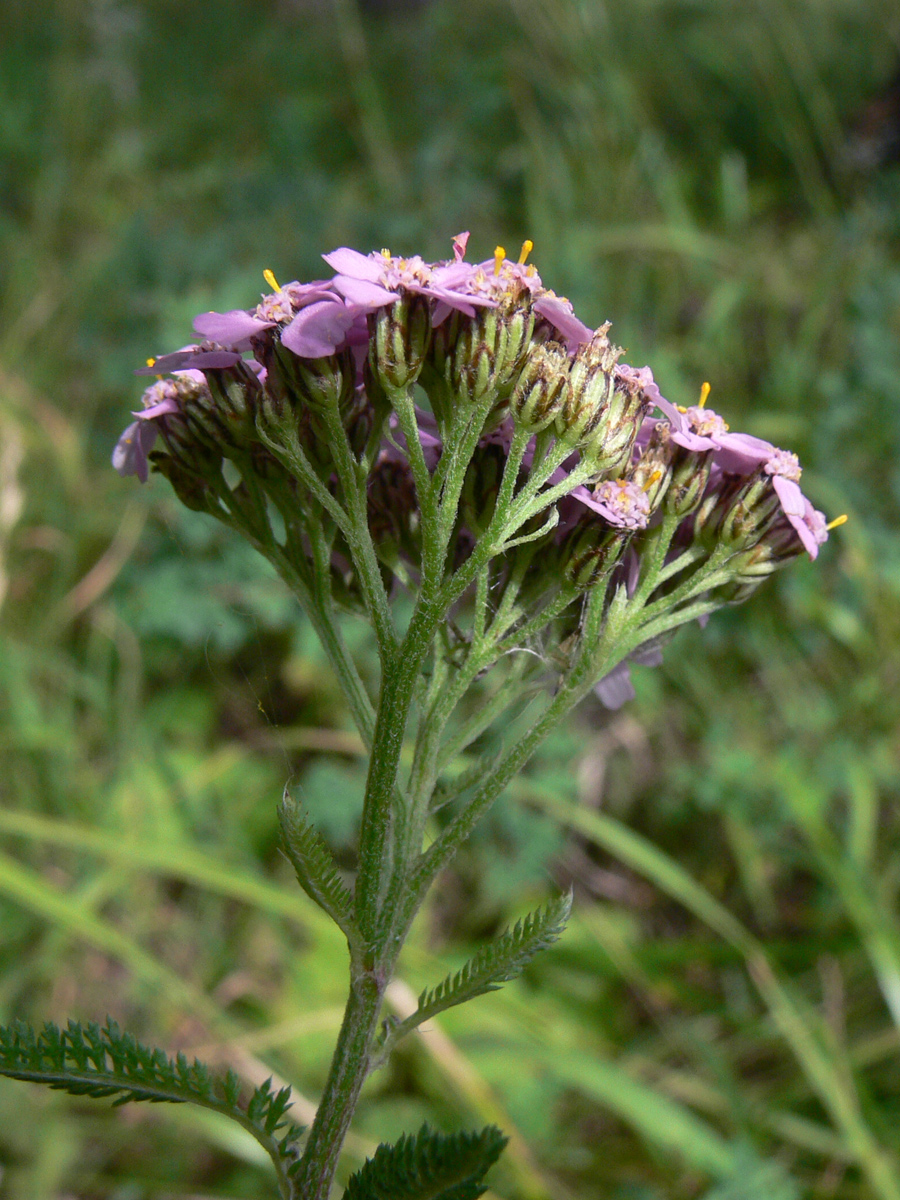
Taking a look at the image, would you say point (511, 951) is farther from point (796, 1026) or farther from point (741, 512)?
point (796, 1026)


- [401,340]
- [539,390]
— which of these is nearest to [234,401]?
[401,340]

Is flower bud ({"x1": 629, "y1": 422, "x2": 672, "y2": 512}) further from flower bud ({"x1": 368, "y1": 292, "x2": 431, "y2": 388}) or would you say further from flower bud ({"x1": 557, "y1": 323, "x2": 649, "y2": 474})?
flower bud ({"x1": 368, "y1": 292, "x2": 431, "y2": 388})

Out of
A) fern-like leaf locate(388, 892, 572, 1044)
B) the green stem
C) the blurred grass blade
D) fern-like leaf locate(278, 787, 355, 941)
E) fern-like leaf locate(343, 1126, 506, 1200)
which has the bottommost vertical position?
fern-like leaf locate(343, 1126, 506, 1200)

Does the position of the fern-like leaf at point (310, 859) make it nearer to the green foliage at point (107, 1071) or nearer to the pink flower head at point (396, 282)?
the green foliage at point (107, 1071)

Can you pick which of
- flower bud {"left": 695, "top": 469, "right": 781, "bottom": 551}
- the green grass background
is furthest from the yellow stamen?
the green grass background

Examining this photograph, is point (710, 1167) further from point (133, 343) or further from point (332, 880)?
point (133, 343)

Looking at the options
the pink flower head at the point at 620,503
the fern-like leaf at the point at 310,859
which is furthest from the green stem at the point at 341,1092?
the pink flower head at the point at 620,503

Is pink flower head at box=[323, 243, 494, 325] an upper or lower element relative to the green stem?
upper

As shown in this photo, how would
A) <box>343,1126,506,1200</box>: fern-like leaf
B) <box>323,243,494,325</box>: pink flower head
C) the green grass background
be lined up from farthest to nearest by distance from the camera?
the green grass background, <box>323,243,494,325</box>: pink flower head, <box>343,1126,506,1200</box>: fern-like leaf
